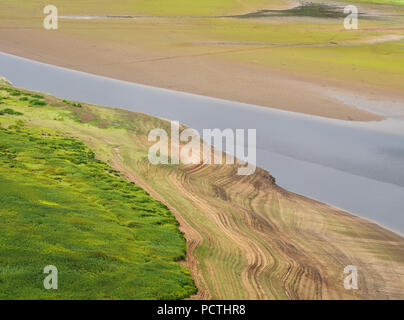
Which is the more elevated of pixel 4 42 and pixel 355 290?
pixel 4 42

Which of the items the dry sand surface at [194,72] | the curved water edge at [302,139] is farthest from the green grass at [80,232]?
the dry sand surface at [194,72]

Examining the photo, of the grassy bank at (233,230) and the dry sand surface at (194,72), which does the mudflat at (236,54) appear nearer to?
the dry sand surface at (194,72)

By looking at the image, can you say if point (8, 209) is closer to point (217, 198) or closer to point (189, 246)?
point (189, 246)

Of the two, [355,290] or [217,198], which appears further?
[217,198]

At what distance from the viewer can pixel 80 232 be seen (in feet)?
33.4

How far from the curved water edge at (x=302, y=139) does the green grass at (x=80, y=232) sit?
4.98m

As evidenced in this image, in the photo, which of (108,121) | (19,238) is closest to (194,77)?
(108,121)

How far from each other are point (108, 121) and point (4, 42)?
16.8 meters

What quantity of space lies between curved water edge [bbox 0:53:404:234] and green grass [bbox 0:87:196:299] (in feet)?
16.3

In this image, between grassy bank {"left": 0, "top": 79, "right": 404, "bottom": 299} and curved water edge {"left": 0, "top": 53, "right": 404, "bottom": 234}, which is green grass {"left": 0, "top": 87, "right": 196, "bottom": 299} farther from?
curved water edge {"left": 0, "top": 53, "right": 404, "bottom": 234}

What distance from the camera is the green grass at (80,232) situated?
8.73 meters

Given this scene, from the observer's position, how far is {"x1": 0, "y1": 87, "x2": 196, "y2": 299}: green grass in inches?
344

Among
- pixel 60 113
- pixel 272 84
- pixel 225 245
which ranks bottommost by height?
pixel 225 245
